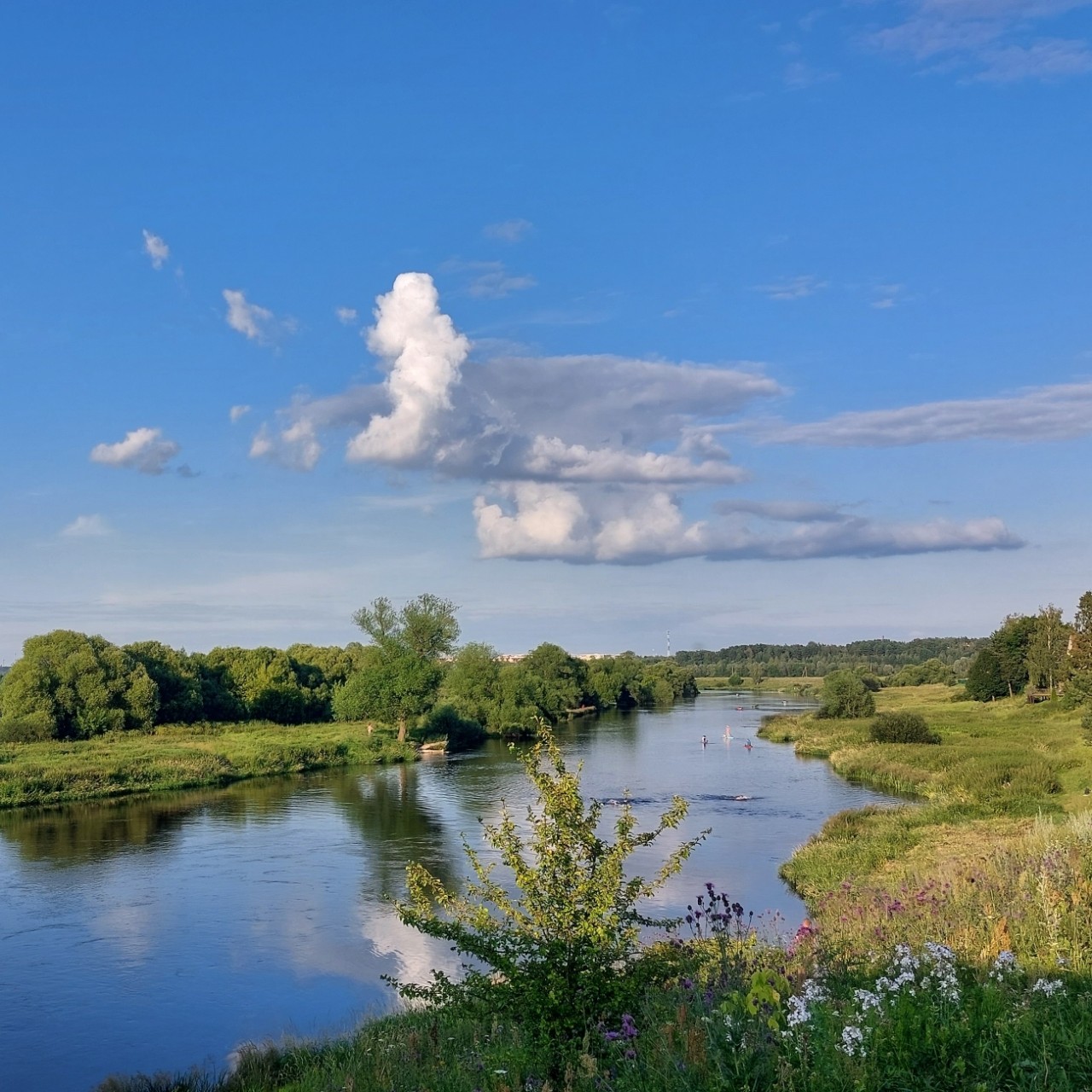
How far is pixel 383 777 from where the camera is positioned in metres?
52.7

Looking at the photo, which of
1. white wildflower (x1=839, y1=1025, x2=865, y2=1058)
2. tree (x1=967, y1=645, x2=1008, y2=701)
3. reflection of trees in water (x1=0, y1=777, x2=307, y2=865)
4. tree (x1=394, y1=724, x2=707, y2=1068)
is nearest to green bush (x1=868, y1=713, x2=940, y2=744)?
reflection of trees in water (x1=0, y1=777, x2=307, y2=865)

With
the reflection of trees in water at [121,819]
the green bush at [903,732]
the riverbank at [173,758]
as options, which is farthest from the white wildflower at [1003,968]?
the green bush at [903,732]

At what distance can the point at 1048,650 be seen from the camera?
7738 centimetres

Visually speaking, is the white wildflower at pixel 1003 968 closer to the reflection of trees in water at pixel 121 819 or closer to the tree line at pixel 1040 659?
the reflection of trees in water at pixel 121 819

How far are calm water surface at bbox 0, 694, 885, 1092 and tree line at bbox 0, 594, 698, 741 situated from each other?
18.7m

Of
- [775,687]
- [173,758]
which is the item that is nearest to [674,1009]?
[173,758]

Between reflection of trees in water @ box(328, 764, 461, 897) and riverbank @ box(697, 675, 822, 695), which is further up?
reflection of trees in water @ box(328, 764, 461, 897)

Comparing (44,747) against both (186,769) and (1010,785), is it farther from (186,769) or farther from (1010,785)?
(1010,785)

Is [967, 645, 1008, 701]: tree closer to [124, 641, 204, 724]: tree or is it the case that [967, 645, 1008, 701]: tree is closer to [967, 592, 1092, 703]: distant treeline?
[967, 592, 1092, 703]: distant treeline

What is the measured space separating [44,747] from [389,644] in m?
27.6

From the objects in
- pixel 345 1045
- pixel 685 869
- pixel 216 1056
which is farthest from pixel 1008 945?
pixel 685 869

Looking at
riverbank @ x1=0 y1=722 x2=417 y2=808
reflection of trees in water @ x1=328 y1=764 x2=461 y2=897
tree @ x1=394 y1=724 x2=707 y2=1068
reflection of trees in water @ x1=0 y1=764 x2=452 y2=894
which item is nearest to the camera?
tree @ x1=394 y1=724 x2=707 y2=1068

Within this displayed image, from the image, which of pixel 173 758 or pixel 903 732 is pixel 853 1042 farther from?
pixel 903 732

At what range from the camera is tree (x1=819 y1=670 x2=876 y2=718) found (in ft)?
260
